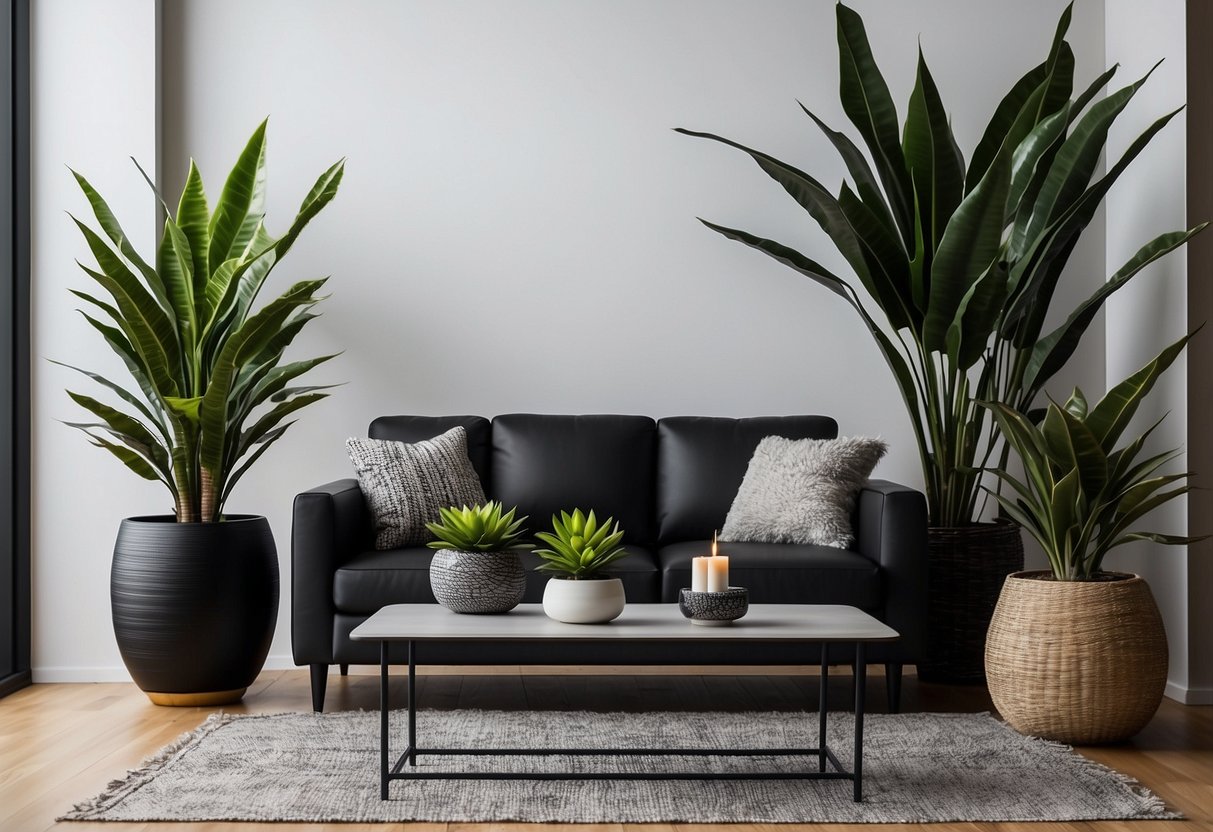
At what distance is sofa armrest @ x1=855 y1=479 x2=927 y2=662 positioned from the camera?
330cm

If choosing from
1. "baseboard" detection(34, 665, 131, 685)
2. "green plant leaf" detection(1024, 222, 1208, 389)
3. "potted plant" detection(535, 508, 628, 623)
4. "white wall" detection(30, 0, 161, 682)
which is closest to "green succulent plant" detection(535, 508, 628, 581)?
"potted plant" detection(535, 508, 628, 623)

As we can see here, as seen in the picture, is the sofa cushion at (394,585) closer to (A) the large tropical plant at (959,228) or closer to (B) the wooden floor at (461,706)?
(B) the wooden floor at (461,706)

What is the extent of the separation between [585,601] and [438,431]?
1.61 metres

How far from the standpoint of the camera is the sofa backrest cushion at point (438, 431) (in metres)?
3.90

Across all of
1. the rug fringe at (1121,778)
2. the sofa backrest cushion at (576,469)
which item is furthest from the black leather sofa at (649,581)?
the rug fringe at (1121,778)

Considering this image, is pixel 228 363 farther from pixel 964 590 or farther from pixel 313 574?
pixel 964 590

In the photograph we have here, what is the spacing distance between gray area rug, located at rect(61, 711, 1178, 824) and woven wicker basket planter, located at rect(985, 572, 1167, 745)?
103 mm

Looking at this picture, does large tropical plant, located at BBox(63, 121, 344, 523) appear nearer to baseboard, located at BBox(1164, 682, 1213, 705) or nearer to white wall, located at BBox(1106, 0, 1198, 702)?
white wall, located at BBox(1106, 0, 1198, 702)

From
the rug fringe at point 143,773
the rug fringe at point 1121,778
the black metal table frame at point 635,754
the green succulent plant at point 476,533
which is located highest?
the green succulent plant at point 476,533

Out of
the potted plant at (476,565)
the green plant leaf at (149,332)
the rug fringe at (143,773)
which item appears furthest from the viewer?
the green plant leaf at (149,332)

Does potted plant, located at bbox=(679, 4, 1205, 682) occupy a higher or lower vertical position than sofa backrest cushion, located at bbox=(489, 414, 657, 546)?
higher

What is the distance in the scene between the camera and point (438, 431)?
391 cm

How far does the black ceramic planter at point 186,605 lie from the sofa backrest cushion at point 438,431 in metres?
0.66

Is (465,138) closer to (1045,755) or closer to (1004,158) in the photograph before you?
(1004,158)
